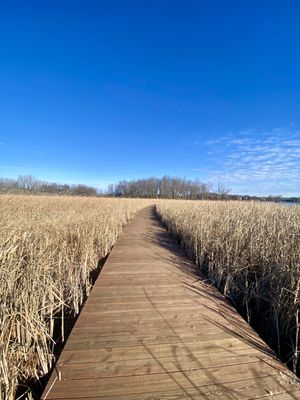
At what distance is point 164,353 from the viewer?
2078 millimetres

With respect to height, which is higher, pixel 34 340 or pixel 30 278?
pixel 30 278

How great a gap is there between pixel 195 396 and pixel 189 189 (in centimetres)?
→ 7332

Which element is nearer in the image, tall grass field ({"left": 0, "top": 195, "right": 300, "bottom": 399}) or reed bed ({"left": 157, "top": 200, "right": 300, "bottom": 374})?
tall grass field ({"left": 0, "top": 195, "right": 300, "bottom": 399})

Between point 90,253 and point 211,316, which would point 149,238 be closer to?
point 90,253

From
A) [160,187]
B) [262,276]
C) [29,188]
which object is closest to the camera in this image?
[262,276]

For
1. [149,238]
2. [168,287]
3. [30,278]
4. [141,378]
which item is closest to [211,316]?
[168,287]

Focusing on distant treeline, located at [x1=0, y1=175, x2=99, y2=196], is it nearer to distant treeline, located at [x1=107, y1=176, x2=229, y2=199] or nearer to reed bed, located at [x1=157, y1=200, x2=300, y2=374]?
reed bed, located at [x1=157, y1=200, x2=300, y2=374]

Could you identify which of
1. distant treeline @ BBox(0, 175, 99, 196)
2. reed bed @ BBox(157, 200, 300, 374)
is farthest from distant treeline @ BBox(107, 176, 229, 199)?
reed bed @ BBox(157, 200, 300, 374)

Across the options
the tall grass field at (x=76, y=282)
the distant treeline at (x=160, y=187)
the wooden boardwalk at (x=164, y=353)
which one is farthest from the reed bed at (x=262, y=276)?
the distant treeline at (x=160, y=187)

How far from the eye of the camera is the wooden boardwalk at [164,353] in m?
1.68

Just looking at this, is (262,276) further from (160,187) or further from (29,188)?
(160,187)

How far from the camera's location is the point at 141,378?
1795 millimetres

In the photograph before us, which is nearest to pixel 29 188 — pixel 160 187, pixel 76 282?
pixel 76 282

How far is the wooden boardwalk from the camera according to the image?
1684 millimetres
